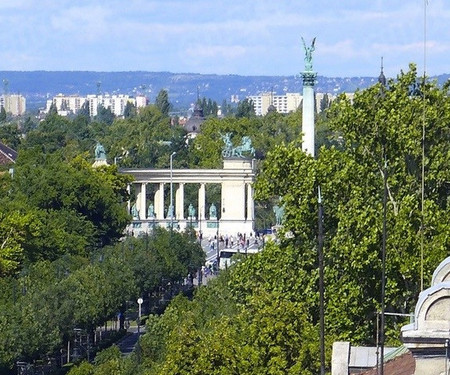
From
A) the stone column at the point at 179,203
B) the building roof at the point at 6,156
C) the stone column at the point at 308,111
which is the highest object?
the stone column at the point at 308,111

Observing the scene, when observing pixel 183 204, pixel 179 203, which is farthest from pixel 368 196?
pixel 183 204

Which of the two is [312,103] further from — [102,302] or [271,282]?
[271,282]

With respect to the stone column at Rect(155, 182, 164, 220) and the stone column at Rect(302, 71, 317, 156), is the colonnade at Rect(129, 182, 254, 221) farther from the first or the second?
the stone column at Rect(302, 71, 317, 156)

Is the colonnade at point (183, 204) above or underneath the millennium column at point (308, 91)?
underneath

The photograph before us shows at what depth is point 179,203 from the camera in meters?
146

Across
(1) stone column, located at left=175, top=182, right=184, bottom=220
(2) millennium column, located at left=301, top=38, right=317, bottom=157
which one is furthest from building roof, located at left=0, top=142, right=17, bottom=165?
(2) millennium column, located at left=301, top=38, right=317, bottom=157

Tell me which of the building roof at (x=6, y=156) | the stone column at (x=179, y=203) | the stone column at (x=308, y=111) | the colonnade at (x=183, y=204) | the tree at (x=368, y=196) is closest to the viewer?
the tree at (x=368, y=196)

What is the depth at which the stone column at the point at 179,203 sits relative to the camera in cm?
14425

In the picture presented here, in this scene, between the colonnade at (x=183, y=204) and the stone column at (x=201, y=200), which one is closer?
the colonnade at (x=183, y=204)

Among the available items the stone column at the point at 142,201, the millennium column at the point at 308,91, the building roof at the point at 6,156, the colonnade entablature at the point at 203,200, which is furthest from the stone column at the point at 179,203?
the millennium column at the point at 308,91

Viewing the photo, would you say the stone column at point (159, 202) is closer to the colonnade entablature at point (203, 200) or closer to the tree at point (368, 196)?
the colonnade entablature at point (203, 200)

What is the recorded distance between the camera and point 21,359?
63.3m

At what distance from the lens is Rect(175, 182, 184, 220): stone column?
5679 inches

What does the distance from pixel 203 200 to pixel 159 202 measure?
3.34 meters
